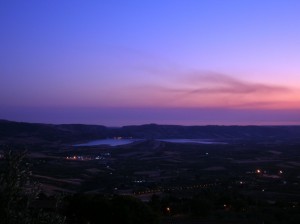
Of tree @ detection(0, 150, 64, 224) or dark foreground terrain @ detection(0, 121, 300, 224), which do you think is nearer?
tree @ detection(0, 150, 64, 224)

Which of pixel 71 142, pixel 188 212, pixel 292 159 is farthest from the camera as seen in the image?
pixel 71 142

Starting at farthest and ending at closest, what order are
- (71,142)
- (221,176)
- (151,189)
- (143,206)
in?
1. (71,142)
2. (221,176)
3. (151,189)
4. (143,206)

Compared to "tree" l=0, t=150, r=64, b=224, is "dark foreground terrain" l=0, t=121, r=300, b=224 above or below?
below

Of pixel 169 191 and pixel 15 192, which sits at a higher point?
pixel 15 192

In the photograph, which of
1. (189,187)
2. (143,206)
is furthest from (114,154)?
(143,206)

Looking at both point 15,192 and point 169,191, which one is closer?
point 15,192

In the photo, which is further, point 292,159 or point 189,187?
point 292,159

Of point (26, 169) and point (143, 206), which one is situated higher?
point (26, 169)

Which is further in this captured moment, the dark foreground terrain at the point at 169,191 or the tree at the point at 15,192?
the dark foreground terrain at the point at 169,191

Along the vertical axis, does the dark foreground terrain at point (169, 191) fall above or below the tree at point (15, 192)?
below

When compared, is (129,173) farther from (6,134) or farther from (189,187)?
(6,134)
